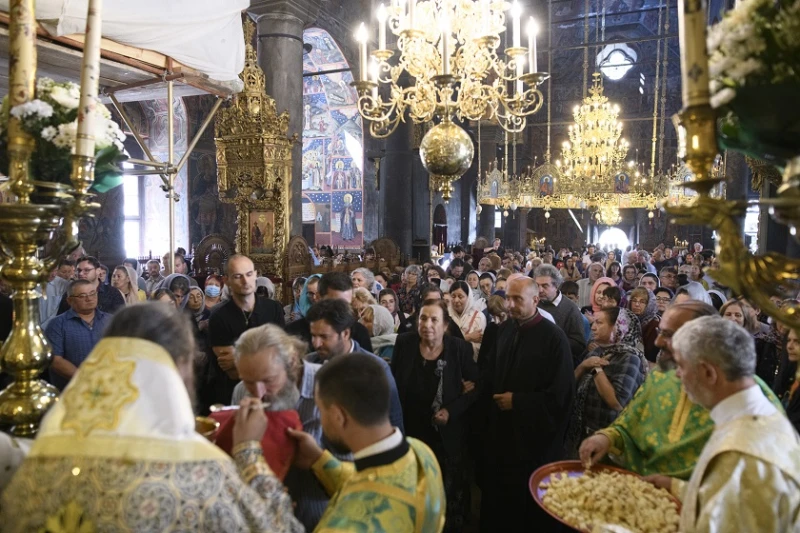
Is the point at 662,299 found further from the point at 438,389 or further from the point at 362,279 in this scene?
the point at 438,389

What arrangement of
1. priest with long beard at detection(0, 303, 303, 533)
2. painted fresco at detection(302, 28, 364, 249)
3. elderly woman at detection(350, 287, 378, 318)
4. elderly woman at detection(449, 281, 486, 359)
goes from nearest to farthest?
priest with long beard at detection(0, 303, 303, 533), elderly woman at detection(350, 287, 378, 318), elderly woman at detection(449, 281, 486, 359), painted fresco at detection(302, 28, 364, 249)

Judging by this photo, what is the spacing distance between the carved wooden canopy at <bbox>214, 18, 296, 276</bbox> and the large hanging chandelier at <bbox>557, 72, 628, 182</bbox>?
7422 millimetres

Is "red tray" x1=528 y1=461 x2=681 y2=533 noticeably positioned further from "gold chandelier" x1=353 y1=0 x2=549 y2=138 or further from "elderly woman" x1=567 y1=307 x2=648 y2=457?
"gold chandelier" x1=353 y1=0 x2=549 y2=138

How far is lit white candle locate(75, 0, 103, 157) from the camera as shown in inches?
56.7

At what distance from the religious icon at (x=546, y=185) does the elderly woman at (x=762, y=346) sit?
36.2 feet

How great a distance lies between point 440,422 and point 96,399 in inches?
102

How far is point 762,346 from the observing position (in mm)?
4445

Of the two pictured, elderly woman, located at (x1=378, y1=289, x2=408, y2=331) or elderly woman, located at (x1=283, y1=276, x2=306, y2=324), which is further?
elderly woman, located at (x1=283, y1=276, x2=306, y2=324)

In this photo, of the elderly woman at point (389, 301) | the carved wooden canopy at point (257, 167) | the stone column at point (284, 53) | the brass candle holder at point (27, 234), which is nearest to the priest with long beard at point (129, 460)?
the brass candle holder at point (27, 234)

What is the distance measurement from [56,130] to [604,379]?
317 cm

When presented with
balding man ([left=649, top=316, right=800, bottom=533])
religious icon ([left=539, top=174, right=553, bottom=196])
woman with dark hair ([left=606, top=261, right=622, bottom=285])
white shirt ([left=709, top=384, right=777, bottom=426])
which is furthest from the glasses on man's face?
religious icon ([left=539, top=174, right=553, bottom=196])

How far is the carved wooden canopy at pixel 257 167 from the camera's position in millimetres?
9445

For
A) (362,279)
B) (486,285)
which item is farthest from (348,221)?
(362,279)

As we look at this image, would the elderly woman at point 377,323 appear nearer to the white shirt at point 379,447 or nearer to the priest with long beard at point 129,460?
the white shirt at point 379,447
